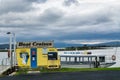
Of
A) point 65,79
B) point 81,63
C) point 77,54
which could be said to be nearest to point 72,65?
point 81,63

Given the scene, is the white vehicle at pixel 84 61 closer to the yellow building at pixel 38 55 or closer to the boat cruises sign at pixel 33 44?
the boat cruises sign at pixel 33 44

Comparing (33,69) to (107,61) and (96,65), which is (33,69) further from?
(107,61)

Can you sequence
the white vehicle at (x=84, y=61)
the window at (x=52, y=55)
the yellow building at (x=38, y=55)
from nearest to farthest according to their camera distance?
the yellow building at (x=38, y=55), the window at (x=52, y=55), the white vehicle at (x=84, y=61)

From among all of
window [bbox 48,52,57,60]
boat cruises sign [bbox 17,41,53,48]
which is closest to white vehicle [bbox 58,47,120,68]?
boat cruises sign [bbox 17,41,53,48]

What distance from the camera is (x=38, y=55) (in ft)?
154

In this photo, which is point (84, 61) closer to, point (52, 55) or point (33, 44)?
point (52, 55)

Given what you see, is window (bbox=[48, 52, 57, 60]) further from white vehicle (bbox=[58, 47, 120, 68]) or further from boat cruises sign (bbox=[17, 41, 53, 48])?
white vehicle (bbox=[58, 47, 120, 68])

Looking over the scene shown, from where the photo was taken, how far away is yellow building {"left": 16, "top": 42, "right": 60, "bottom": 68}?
1827 inches

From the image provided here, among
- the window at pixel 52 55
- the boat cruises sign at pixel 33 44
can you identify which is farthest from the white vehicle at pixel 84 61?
the window at pixel 52 55

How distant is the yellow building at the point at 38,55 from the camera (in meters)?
46.4

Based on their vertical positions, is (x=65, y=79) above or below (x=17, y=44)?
below

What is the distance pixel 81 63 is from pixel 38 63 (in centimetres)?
1809

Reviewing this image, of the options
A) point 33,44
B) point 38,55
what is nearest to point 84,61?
point 33,44

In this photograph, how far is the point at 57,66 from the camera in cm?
4616
